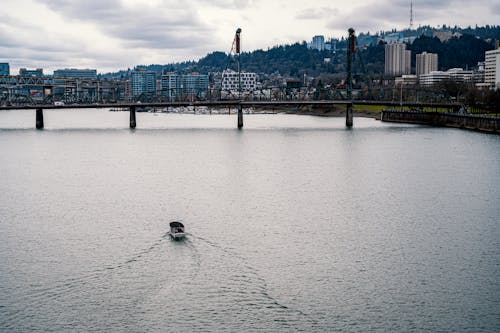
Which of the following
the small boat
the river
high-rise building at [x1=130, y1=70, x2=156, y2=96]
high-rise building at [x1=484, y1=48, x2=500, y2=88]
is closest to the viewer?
the river

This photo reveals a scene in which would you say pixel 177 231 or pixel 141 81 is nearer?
pixel 177 231

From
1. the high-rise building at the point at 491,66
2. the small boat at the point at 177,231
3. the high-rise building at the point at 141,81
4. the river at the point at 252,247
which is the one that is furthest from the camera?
the high-rise building at the point at 141,81

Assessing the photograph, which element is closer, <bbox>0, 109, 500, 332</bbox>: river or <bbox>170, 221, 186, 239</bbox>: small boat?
<bbox>0, 109, 500, 332</bbox>: river

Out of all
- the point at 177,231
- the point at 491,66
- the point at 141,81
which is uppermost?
the point at 491,66

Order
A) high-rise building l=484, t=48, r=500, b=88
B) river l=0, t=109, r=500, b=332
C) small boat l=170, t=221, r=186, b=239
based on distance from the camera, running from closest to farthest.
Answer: river l=0, t=109, r=500, b=332 < small boat l=170, t=221, r=186, b=239 < high-rise building l=484, t=48, r=500, b=88

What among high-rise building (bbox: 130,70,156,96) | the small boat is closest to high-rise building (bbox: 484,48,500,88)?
high-rise building (bbox: 130,70,156,96)

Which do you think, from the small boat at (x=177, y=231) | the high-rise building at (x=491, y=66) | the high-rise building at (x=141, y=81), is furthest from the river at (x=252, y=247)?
the high-rise building at (x=141, y=81)

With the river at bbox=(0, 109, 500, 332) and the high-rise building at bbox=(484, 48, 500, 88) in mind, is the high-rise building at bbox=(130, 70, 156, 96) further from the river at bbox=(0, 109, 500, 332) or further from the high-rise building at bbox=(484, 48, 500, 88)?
the river at bbox=(0, 109, 500, 332)

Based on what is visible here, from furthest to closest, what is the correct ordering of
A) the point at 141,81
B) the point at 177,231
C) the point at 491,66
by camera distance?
the point at 141,81
the point at 491,66
the point at 177,231

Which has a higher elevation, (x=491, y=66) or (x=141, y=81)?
(x=491, y=66)

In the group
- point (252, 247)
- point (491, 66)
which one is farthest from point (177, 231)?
point (491, 66)

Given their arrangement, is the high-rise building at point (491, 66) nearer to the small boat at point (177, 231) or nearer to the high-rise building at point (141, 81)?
the high-rise building at point (141, 81)

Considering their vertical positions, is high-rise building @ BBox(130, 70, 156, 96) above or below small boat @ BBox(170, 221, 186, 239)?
above

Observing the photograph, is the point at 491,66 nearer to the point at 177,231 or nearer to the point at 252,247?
the point at 252,247
